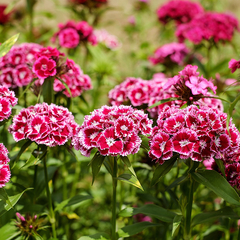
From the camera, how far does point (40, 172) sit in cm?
218

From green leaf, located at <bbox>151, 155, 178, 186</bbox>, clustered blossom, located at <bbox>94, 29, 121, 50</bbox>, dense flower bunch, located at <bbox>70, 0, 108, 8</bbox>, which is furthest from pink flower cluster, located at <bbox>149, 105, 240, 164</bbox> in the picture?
A: clustered blossom, located at <bbox>94, 29, 121, 50</bbox>

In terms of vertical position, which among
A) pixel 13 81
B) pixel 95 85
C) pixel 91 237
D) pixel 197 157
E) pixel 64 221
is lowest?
pixel 64 221

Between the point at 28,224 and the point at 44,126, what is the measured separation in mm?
632

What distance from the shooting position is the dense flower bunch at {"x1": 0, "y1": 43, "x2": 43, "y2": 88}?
207cm

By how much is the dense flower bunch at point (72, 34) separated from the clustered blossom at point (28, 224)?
150cm

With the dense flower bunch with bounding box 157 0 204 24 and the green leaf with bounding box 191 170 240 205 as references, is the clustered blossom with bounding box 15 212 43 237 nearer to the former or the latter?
the green leaf with bounding box 191 170 240 205

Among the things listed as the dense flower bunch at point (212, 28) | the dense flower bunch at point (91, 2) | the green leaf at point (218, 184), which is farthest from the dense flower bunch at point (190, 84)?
the dense flower bunch at point (91, 2)

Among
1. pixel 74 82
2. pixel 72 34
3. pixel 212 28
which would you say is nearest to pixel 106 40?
pixel 72 34

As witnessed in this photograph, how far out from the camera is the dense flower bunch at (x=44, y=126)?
1.52 metres

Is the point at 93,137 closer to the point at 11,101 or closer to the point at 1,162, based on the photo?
the point at 1,162

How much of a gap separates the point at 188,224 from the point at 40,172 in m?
1.10

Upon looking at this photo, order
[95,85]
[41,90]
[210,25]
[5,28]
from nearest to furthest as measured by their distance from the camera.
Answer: [41,90], [210,25], [95,85], [5,28]

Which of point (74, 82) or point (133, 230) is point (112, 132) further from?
point (74, 82)

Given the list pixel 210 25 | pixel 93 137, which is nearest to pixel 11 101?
pixel 93 137
